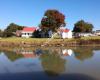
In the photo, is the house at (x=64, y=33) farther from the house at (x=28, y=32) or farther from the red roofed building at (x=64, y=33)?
the house at (x=28, y=32)

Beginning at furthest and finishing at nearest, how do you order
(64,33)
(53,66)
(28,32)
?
(28,32) < (64,33) < (53,66)

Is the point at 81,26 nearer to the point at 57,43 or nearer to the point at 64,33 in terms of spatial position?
the point at 64,33

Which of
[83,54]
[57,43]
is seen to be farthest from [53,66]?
[57,43]

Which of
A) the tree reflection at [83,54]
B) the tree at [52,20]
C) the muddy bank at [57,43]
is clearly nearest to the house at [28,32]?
the tree at [52,20]

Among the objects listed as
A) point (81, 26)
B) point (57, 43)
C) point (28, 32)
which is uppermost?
point (81, 26)

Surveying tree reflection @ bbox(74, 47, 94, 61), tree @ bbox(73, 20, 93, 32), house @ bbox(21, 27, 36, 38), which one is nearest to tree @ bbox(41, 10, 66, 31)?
house @ bbox(21, 27, 36, 38)

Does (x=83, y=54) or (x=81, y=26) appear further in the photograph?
(x=81, y=26)

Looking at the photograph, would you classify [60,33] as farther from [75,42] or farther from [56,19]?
[75,42]

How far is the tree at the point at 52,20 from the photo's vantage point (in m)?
79.6

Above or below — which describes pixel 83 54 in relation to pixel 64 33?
below

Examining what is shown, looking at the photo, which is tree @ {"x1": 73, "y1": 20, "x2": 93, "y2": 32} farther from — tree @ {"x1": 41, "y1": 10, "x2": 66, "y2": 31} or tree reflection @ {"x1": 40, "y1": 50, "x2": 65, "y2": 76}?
tree reflection @ {"x1": 40, "y1": 50, "x2": 65, "y2": 76}

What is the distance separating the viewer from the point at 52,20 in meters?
79.4

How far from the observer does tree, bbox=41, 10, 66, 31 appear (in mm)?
79625

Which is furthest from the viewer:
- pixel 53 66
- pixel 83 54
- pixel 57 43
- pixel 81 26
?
pixel 81 26
